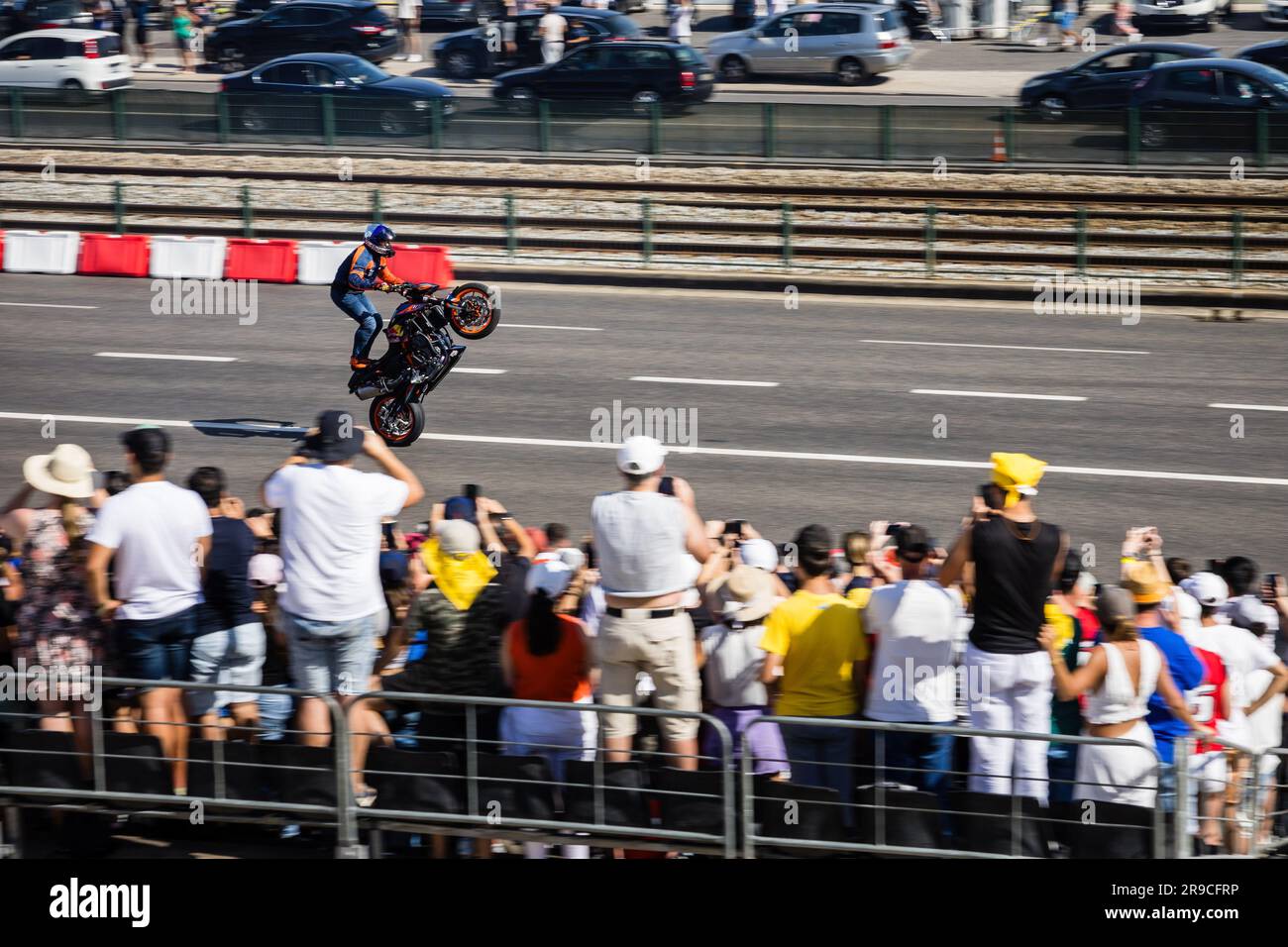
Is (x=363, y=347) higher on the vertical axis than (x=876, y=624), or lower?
higher

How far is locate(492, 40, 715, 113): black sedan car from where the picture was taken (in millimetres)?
30703

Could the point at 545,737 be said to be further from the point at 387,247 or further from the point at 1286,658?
the point at 387,247

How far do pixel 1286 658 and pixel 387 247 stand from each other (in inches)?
405

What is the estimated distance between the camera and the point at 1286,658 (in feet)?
29.2

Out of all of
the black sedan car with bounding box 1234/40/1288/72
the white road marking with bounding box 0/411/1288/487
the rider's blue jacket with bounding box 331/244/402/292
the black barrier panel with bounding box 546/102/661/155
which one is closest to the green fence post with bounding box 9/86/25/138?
the black barrier panel with bounding box 546/102/661/155

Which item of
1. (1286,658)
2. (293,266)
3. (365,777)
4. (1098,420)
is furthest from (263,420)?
(1286,658)

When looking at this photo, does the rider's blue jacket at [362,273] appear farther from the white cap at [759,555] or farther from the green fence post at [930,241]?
the green fence post at [930,241]

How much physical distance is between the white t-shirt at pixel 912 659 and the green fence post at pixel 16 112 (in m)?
26.0

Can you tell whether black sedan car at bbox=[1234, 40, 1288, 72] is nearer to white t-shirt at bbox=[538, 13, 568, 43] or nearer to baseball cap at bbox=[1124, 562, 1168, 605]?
white t-shirt at bbox=[538, 13, 568, 43]

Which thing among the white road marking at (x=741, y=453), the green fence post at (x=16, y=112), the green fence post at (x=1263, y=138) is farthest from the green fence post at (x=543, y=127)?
the white road marking at (x=741, y=453)

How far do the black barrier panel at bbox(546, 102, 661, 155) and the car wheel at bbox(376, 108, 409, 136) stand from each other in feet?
8.78

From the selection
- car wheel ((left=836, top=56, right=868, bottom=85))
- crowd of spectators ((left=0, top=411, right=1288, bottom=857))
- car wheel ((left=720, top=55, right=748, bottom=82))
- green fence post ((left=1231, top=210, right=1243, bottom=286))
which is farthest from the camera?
car wheel ((left=720, top=55, right=748, bottom=82))

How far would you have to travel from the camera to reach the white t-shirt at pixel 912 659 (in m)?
7.46
